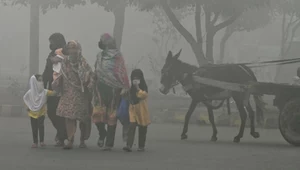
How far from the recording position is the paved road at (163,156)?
921cm

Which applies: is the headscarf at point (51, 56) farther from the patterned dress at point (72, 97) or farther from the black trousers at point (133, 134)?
the black trousers at point (133, 134)

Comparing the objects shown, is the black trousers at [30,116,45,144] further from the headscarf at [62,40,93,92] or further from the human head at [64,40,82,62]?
the human head at [64,40,82,62]

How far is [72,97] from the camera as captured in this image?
36.8 ft

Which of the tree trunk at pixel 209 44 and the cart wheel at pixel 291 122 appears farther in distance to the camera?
the tree trunk at pixel 209 44

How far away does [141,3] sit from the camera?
27.1m

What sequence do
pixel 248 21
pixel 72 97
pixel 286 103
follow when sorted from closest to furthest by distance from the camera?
pixel 72 97
pixel 286 103
pixel 248 21

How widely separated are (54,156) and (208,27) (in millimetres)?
17752

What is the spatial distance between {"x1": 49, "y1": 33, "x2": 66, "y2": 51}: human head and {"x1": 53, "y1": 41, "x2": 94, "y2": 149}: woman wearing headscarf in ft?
1.21

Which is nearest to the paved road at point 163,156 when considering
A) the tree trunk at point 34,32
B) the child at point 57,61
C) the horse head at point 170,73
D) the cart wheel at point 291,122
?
the cart wheel at point 291,122

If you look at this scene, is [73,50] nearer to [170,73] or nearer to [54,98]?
[54,98]

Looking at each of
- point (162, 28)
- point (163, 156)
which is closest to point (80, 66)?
point (163, 156)

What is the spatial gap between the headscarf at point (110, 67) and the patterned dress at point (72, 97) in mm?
364

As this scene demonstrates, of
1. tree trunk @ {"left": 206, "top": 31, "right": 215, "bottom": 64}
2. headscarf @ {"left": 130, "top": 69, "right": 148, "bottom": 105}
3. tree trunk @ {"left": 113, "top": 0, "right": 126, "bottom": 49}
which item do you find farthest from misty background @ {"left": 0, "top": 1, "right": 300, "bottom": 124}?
headscarf @ {"left": 130, "top": 69, "right": 148, "bottom": 105}

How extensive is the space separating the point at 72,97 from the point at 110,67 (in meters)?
0.76
